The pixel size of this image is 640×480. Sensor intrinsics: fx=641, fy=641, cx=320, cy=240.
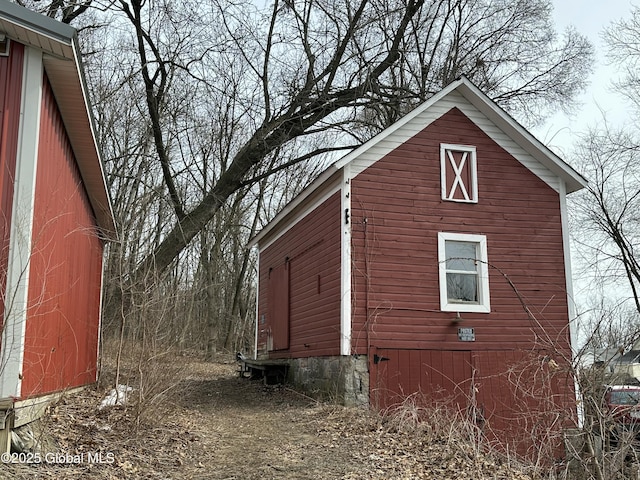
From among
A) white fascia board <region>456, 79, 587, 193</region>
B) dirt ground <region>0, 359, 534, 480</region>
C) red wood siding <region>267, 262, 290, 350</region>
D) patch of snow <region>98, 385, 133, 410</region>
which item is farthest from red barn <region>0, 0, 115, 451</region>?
white fascia board <region>456, 79, 587, 193</region>

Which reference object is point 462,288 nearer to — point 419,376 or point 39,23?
point 419,376

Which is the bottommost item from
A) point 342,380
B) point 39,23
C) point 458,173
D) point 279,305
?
point 342,380

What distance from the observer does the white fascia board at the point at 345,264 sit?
12656 millimetres

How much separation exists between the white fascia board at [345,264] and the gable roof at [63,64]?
16.1 ft

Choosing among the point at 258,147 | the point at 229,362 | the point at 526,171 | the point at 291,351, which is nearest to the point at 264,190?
the point at 229,362

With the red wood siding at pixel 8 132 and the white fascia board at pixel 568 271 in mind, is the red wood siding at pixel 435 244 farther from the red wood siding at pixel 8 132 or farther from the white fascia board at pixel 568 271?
the red wood siding at pixel 8 132

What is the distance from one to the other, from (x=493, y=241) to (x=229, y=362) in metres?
18.1

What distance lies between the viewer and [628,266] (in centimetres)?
3359

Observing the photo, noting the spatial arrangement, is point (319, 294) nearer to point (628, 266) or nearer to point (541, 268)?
point (541, 268)

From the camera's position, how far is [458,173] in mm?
14219

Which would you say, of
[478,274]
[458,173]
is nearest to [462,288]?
[478,274]

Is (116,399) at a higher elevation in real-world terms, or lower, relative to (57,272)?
lower

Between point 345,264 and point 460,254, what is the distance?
8.98ft

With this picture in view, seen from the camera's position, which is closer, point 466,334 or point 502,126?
point 466,334
